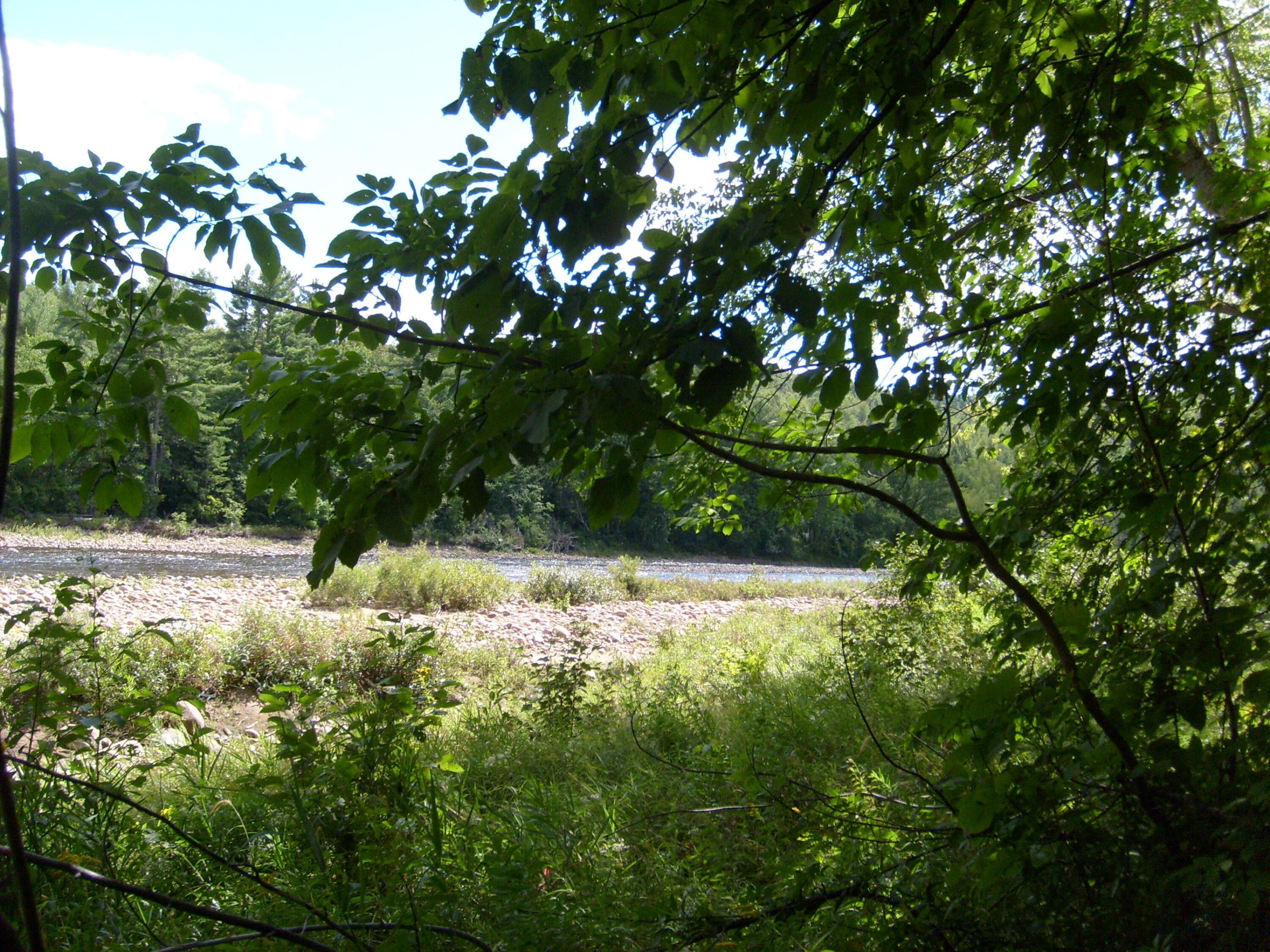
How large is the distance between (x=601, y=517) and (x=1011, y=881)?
112cm

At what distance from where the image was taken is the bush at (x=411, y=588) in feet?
41.4

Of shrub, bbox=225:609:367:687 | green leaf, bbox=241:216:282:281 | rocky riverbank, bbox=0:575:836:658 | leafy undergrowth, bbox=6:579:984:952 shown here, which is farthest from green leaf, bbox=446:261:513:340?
rocky riverbank, bbox=0:575:836:658

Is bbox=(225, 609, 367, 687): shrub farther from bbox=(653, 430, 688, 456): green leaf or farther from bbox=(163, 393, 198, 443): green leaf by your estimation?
bbox=(653, 430, 688, 456): green leaf

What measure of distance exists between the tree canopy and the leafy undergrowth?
39 cm

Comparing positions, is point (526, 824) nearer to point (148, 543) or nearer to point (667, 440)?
point (667, 440)

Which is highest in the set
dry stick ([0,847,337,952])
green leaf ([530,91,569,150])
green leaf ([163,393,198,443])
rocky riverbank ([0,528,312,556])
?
green leaf ([530,91,569,150])

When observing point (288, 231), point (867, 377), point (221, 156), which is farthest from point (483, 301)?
point (867, 377)

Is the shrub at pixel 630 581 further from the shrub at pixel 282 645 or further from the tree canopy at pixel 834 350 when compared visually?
the tree canopy at pixel 834 350

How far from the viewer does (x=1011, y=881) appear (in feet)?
4.93

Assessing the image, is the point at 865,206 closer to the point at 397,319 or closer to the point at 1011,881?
the point at 397,319

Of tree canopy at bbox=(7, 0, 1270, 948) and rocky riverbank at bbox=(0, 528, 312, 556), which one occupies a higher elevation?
tree canopy at bbox=(7, 0, 1270, 948)

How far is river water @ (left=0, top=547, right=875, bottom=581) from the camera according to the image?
14.4 meters

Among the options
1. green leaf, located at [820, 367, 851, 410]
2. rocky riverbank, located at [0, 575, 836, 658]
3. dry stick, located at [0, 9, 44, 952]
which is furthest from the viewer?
rocky riverbank, located at [0, 575, 836, 658]

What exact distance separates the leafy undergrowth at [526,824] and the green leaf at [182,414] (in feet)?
3.34
